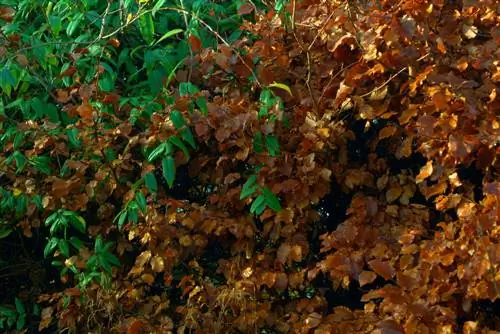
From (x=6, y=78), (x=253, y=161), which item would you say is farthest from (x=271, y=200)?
(x=6, y=78)

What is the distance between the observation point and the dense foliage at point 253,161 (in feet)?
10.7

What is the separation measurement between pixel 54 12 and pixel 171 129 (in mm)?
1086

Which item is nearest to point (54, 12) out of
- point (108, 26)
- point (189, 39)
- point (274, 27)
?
point (108, 26)

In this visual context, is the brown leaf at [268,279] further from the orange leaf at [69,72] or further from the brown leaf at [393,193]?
the orange leaf at [69,72]

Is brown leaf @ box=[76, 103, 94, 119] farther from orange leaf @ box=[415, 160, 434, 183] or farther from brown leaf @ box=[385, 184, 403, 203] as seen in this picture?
orange leaf @ box=[415, 160, 434, 183]

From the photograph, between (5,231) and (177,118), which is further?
(5,231)

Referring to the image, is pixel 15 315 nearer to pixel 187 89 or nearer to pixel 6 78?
pixel 6 78

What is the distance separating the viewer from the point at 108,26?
13.6ft

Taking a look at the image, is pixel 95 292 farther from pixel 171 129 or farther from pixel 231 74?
pixel 231 74

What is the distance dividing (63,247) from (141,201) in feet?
1.47

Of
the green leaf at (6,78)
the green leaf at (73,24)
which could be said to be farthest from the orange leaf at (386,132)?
the green leaf at (6,78)

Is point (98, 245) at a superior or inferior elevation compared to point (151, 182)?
inferior

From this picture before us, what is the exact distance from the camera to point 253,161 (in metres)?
3.60

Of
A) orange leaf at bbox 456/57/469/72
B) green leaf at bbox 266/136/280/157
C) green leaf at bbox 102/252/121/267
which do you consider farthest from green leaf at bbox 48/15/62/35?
orange leaf at bbox 456/57/469/72
